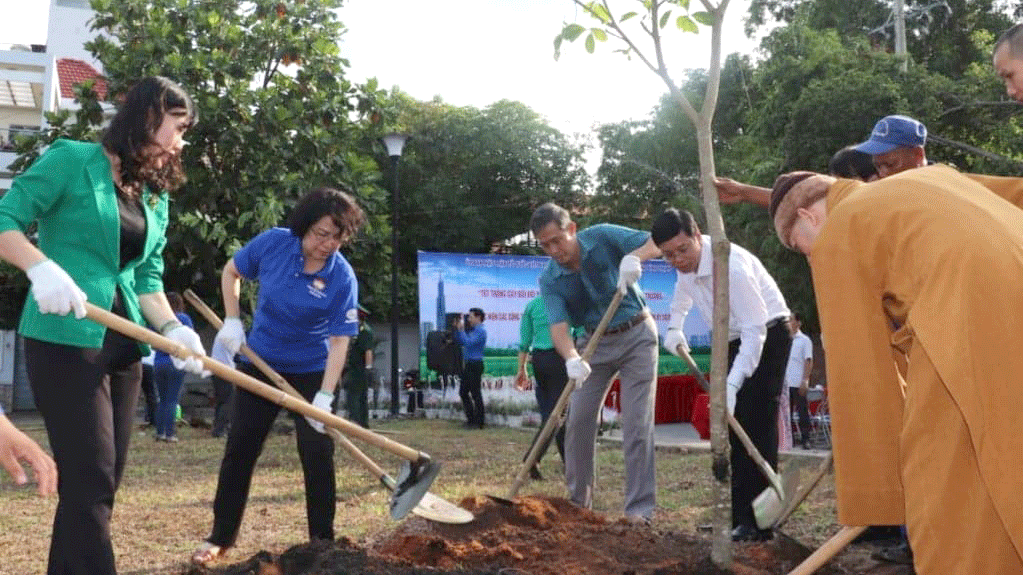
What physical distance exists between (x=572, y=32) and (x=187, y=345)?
1930mm

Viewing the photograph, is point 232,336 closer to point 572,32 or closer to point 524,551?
point 524,551

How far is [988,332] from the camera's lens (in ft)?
6.71

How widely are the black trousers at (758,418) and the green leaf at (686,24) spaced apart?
1.84m

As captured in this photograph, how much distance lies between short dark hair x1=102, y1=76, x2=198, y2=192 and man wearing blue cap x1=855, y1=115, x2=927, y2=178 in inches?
111

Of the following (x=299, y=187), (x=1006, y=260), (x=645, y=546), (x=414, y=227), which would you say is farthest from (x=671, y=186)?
(x=1006, y=260)

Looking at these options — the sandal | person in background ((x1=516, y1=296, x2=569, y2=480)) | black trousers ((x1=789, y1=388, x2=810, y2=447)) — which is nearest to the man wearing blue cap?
the sandal

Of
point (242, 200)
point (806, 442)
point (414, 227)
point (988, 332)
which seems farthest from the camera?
point (414, 227)

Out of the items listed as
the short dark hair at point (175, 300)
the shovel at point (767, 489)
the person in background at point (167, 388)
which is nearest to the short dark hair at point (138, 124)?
the shovel at point (767, 489)

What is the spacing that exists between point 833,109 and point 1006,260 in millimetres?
14256

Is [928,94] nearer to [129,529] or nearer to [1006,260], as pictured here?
[129,529]

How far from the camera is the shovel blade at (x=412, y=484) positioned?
446cm

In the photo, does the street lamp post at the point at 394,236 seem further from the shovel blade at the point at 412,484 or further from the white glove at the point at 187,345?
the white glove at the point at 187,345

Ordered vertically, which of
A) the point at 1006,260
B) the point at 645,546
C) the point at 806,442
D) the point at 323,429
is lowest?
the point at 806,442

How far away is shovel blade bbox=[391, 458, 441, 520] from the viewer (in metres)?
Result: 4.46
